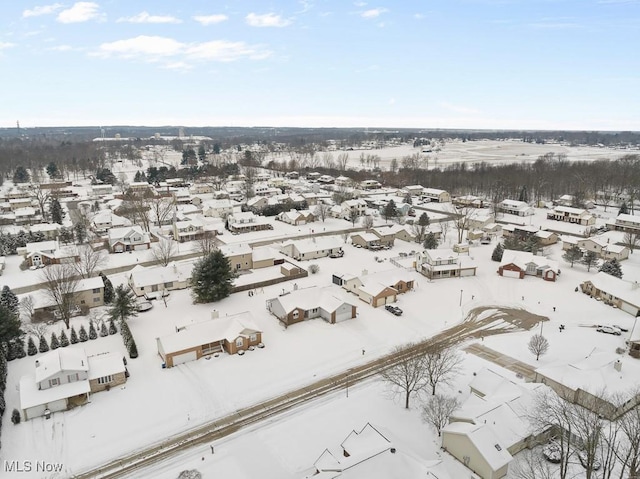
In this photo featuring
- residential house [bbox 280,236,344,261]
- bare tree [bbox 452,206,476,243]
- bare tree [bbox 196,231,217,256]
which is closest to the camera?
bare tree [bbox 196,231,217,256]

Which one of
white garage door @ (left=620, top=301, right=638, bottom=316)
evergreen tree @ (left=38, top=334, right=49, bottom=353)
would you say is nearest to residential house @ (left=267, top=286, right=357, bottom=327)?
evergreen tree @ (left=38, top=334, right=49, bottom=353)

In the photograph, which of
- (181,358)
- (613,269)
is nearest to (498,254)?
(613,269)

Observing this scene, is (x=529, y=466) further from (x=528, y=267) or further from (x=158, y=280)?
(x=158, y=280)

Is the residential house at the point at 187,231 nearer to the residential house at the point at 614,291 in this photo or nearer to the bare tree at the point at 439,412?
the bare tree at the point at 439,412

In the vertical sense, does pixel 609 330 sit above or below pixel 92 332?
below

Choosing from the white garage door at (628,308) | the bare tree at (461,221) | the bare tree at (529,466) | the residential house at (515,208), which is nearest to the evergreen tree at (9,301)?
the bare tree at (529,466)
